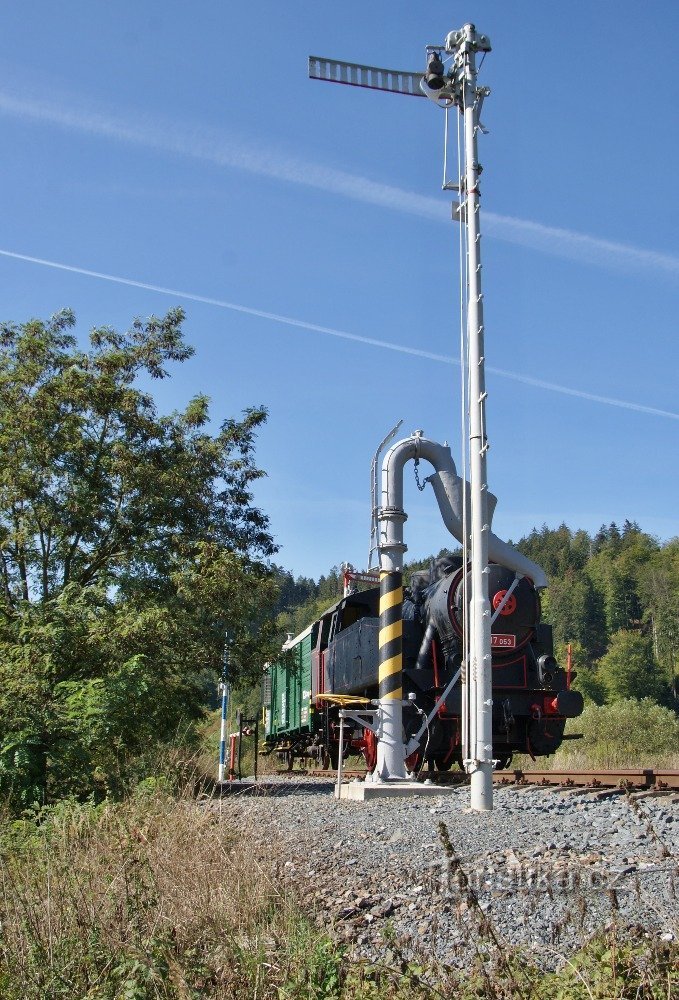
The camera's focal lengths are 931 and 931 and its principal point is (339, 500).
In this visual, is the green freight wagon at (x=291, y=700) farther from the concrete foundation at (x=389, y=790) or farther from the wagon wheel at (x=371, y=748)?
the concrete foundation at (x=389, y=790)

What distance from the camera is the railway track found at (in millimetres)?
10922

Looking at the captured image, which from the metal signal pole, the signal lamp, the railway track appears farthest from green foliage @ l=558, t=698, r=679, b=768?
the signal lamp

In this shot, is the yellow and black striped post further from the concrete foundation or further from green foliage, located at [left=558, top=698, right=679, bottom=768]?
green foliage, located at [left=558, top=698, right=679, bottom=768]

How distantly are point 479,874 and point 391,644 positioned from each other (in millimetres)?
6524

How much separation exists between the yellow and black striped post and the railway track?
7.38 ft

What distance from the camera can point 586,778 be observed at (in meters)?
12.6

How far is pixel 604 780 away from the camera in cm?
1205

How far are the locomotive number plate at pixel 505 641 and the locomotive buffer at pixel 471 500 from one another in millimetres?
2005

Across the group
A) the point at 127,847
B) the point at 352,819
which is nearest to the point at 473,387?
the point at 352,819

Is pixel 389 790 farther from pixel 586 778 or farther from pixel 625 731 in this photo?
pixel 625 731

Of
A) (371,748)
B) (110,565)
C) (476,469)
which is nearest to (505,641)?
(371,748)

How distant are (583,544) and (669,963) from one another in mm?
145901

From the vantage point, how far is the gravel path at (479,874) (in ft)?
15.0

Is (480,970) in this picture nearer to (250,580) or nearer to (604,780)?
(604,780)
